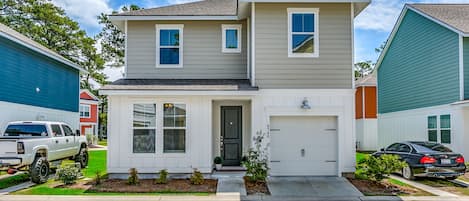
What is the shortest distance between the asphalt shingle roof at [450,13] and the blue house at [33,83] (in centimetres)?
1756

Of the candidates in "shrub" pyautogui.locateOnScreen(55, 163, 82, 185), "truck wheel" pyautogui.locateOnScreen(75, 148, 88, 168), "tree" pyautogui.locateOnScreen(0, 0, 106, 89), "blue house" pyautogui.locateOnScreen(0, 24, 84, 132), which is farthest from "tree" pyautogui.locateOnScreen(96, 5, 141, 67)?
"shrub" pyautogui.locateOnScreen(55, 163, 82, 185)

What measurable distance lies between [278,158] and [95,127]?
104 feet

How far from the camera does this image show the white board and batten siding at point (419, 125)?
16.0 meters

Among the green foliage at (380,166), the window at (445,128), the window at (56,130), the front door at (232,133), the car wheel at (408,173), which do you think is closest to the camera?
the green foliage at (380,166)

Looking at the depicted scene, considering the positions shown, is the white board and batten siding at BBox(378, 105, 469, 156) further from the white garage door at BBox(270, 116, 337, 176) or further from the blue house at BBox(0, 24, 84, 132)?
the blue house at BBox(0, 24, 84, 132)

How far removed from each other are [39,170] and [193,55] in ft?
21.2

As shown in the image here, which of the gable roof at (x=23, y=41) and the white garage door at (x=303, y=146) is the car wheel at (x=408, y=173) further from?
the gable roof at (x=23, y=41)

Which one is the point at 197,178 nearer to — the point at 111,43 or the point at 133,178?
the point at 133,178

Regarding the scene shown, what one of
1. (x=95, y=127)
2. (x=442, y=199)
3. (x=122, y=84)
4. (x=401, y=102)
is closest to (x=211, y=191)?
(x=122, y=84)

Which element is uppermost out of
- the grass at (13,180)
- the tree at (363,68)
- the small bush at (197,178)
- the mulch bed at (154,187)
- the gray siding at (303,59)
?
the tree at (363,68)

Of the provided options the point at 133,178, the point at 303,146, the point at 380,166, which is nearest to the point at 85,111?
the point at 133,178

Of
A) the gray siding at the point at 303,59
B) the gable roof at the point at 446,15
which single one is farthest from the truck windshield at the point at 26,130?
the gable roof at the point at 446,15

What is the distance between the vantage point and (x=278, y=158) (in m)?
13.6

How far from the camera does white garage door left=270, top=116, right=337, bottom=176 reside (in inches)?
537
